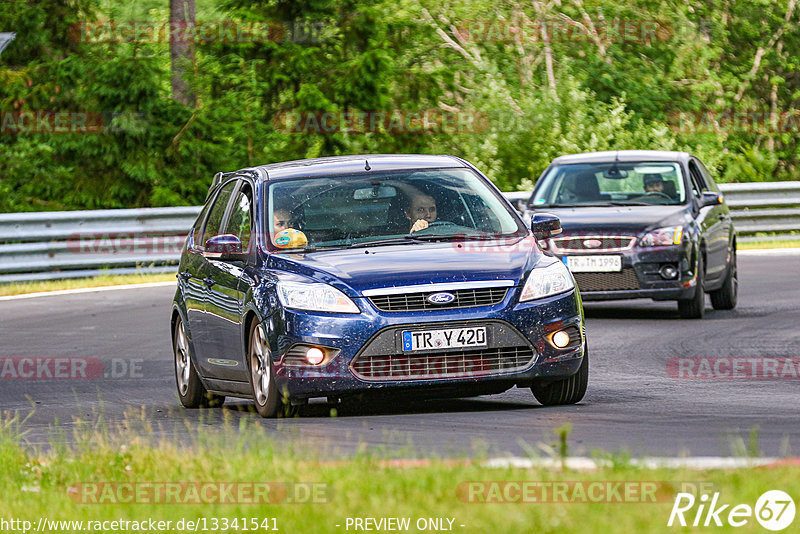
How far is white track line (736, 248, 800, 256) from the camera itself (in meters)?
25.7

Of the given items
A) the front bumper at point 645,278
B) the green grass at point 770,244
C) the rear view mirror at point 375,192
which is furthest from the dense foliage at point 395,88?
the rear view mirror at point 375,192

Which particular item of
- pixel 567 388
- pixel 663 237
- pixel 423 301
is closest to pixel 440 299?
pixel 423 301

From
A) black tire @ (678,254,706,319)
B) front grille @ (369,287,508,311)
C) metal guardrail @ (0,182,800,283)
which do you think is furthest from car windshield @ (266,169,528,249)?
metal guardrail @ (0,182,800,283)

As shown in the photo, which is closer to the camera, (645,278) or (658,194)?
(645,278)

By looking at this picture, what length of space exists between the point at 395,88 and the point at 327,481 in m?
30.8

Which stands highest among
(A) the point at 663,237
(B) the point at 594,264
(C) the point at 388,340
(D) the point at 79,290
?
(C) the point at 388,340

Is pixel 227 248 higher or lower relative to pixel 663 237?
higher

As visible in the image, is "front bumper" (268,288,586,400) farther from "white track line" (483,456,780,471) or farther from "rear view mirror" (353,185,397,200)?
"white track line" (483,456,780,471)

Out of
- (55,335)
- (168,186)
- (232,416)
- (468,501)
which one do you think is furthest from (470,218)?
(168,186)

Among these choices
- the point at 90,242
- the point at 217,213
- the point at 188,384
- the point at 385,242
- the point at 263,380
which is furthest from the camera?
the point at 90,242

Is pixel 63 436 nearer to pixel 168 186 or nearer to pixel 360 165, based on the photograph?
pixel 360 165

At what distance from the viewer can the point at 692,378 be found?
1152 centimetres

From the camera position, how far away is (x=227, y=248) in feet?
34.0

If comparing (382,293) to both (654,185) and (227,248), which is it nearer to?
A: (227,248)
